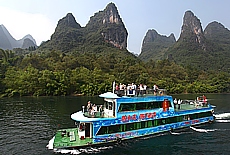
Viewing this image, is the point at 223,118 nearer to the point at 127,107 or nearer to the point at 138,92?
the point at 138,92

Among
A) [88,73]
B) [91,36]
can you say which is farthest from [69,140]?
[91,36]

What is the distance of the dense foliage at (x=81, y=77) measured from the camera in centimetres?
7075

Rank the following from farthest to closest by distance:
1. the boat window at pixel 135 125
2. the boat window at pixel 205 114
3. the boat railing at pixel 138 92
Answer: the boat window at pixel 205 114 → the boat railing at pixel 138 92 → the boat window at pixel 135 125

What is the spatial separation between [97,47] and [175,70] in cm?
6743

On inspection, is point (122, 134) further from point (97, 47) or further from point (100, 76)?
point (97, 47)

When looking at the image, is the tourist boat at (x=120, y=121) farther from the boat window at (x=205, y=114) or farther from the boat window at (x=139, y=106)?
the boat window at (x=205, y=114)

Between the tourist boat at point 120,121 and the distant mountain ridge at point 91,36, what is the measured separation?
13935 cm

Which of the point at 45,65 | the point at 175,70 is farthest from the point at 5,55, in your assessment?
the point at 175,70

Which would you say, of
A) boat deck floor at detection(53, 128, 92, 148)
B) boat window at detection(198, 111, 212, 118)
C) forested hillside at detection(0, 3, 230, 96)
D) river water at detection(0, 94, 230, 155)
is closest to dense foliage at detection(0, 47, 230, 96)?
forested hillside at detection(0, 3, 230, 96)

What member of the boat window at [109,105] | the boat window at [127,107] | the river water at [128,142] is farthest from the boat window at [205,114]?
the boat window at [109,105]

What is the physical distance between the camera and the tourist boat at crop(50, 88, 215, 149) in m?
20.0

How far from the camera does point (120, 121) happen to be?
21.3 m

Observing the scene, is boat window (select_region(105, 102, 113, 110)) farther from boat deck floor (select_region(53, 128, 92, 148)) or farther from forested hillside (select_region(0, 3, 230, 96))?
forested hillside (select_region(0, 3, 230, 96))

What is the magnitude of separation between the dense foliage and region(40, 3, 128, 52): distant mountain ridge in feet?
196
